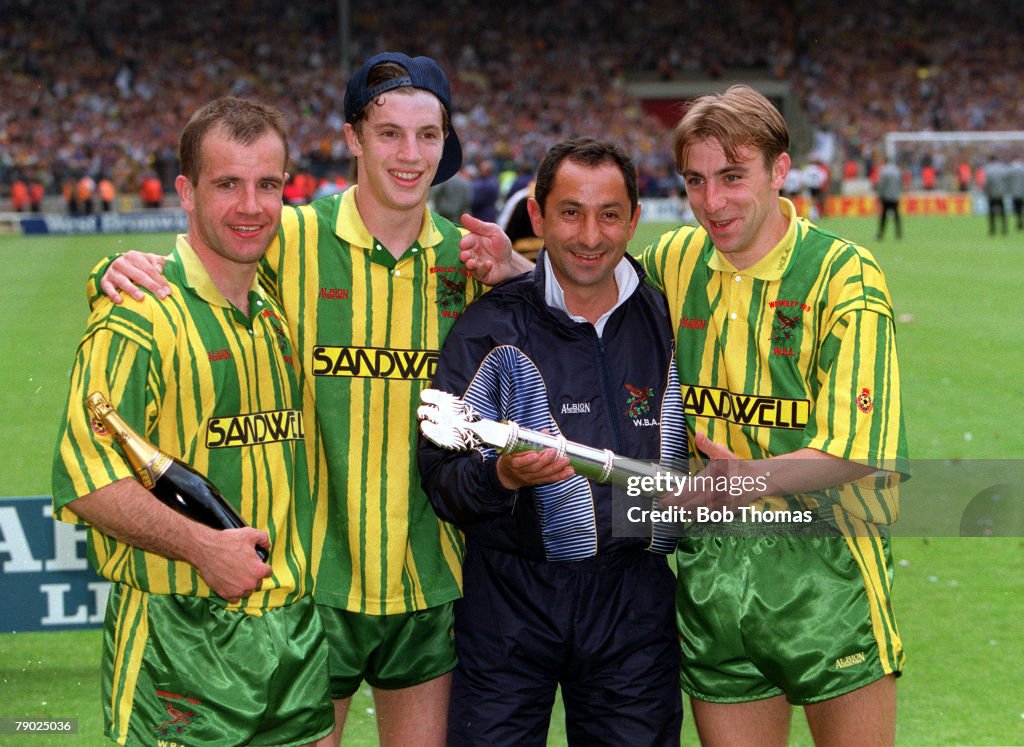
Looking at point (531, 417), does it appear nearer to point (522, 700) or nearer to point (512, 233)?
point (522, 700)

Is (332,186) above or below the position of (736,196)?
above

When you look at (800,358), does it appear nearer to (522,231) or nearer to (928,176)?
(522,231)

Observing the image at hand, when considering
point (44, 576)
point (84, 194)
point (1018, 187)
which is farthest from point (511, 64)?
point (44, 576)

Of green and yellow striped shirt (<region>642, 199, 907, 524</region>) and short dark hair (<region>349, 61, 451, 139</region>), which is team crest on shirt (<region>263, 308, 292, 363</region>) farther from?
green and yellow striped shirt (<region>642, 199, 907, 524</region>)

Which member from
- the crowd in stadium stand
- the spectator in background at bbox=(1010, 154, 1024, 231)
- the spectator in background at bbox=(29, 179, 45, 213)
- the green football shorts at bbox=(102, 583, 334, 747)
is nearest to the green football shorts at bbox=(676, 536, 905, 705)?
the green football shorts at bbox=(102, 583, 334, 747)

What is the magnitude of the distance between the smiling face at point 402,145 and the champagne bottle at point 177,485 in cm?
97

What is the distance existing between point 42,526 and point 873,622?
320 centimetres

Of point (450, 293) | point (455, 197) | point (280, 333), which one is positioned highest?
point (455, 197)

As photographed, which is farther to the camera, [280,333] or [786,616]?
[280,333]

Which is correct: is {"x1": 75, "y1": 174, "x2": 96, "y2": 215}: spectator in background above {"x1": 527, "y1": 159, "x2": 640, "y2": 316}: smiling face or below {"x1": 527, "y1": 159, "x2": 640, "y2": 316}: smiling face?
above

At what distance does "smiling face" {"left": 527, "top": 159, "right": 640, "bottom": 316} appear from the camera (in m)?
3.21

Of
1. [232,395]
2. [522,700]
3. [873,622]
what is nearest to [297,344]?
[232,395]

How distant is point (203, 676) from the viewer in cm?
298

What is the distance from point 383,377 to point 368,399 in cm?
7
